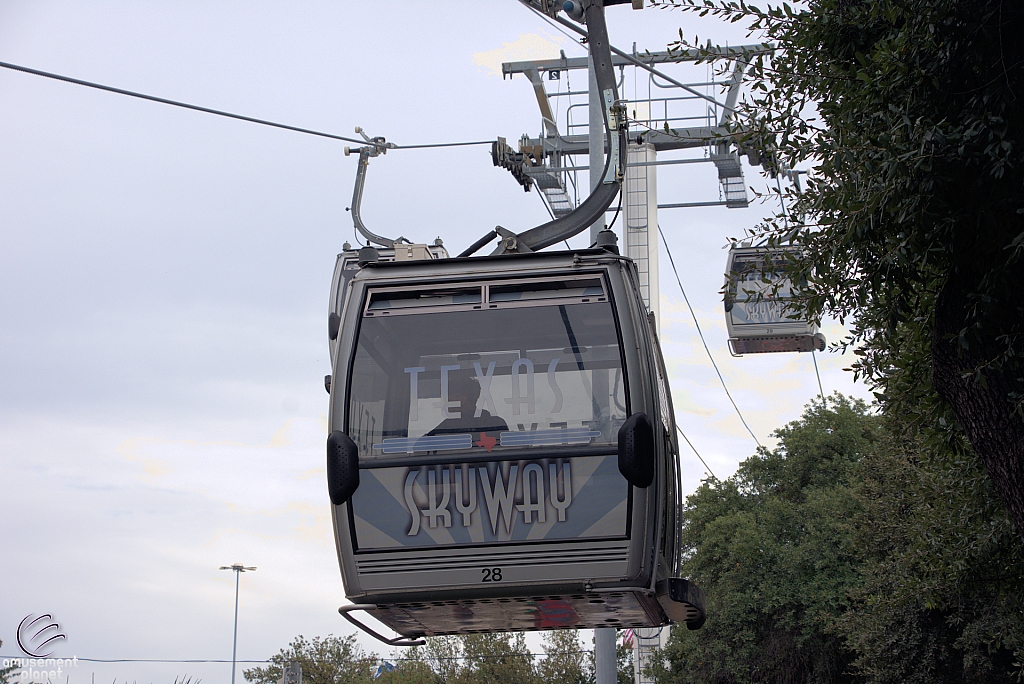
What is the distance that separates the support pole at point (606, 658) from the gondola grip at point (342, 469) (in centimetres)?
601

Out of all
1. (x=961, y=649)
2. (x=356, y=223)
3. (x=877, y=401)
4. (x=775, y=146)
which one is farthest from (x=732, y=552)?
(x=775, y=146)

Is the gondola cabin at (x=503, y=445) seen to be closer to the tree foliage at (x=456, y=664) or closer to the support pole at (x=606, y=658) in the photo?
the support pole at (x=606, y=658)

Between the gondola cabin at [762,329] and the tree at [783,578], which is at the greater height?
the gondola cabin at [762,329]

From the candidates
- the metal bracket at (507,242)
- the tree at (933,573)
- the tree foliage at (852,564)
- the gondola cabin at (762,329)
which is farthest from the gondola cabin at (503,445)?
the gondola cabin at (762,329)

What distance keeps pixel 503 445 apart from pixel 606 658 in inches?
241

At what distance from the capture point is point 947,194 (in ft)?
21.2

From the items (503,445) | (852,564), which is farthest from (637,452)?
(852,564)

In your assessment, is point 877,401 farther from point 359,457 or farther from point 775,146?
point 359,457

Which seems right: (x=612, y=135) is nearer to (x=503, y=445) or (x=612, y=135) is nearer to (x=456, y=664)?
(x=503, y=445)

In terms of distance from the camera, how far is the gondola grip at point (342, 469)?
296 inches

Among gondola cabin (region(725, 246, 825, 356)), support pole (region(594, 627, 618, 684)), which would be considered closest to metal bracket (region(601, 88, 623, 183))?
support pole (region(594, 627, 618, 684))

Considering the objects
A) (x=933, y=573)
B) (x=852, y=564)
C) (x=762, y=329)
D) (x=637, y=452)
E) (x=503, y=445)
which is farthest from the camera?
(x=852, y=564)

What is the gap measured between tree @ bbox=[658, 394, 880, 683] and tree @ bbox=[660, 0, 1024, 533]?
59.8ft

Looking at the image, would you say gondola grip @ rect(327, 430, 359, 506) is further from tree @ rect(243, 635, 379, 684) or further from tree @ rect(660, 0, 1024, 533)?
tree @ rect(243, 635, 379, 684)
